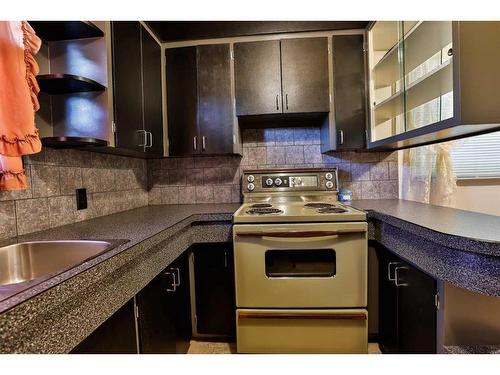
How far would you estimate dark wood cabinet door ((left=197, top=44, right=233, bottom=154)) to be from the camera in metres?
2.05

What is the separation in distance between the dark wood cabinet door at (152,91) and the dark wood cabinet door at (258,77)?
57cm

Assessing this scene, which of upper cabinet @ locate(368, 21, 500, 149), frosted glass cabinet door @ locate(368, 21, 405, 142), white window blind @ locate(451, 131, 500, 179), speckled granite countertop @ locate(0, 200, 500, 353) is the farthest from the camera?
white window blind @ locate(451, 131, 500, 179)

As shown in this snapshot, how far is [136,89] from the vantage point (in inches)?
66.7

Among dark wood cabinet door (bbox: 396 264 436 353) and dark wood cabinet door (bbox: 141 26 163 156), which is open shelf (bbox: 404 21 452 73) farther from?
dark wood cabinet door (bbox: 141 26 163 156)

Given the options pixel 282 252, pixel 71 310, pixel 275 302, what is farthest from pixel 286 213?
pixel 71 310

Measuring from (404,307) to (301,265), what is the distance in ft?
1.85

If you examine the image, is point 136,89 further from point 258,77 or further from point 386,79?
point 386,79

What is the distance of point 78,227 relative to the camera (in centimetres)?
140

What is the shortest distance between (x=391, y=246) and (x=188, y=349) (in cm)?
141

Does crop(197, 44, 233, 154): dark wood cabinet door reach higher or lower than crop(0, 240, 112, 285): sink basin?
higher

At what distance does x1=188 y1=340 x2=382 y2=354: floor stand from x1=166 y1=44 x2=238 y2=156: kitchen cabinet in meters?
1.34

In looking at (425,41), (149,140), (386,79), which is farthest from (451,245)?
(149,140)

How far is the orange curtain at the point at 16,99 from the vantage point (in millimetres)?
957

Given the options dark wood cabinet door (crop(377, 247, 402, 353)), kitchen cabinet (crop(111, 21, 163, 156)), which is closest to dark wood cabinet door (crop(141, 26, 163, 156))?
kitchen cabinet (crop(111, 21, 163, 156))
